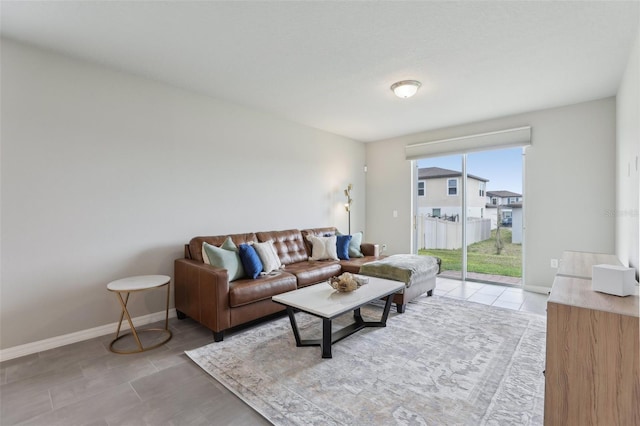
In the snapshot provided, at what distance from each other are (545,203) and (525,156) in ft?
2.47

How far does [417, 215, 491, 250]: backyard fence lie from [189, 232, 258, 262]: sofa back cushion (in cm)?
338

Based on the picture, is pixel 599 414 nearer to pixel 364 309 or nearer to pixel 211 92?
pixel 364 309

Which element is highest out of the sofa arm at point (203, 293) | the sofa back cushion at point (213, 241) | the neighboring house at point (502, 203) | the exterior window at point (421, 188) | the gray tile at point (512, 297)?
the exterior window at point (421, 188)

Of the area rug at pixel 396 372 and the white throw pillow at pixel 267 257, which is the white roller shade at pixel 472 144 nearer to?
the area rug at pixel 396 372

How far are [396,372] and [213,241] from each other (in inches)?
93.4

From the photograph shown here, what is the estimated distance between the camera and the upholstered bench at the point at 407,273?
344 cm

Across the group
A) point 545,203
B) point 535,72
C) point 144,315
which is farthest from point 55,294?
point 545,203

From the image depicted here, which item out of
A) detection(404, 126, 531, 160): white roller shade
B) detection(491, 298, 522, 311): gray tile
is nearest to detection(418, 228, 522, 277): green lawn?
detection(491, 298, 522, 311): gray tile

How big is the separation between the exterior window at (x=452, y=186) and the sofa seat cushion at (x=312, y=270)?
264 centimetres

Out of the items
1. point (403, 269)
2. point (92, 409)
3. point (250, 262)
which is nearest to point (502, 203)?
point (403, 269)

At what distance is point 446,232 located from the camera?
213 inches

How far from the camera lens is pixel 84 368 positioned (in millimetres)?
2309

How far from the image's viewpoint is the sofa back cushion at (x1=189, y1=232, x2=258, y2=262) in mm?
3295

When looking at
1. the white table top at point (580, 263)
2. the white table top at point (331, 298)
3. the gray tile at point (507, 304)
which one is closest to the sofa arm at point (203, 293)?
the white table top at point (331, 298)
